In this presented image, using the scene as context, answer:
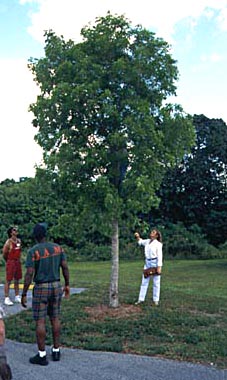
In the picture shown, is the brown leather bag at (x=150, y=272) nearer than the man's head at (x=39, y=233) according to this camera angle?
No

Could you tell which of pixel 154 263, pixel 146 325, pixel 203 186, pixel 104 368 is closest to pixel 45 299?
pixel 104 368

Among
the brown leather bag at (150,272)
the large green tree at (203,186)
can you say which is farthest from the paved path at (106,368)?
the large green tree at (203,186)

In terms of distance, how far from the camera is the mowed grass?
794 cm

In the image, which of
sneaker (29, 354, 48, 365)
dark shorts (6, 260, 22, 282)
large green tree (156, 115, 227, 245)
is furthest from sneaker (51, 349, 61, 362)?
large green tree (156, 115, 227, 245)

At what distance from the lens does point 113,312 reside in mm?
10391

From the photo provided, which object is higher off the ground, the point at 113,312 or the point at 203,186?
the point at 203,186

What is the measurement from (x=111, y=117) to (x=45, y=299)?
4.16 m

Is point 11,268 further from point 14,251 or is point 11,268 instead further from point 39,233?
point 39,233

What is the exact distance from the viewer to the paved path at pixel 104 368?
21.7 feet

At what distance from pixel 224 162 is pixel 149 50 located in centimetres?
2306

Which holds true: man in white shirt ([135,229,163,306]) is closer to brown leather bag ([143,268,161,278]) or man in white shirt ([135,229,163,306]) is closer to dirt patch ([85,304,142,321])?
brown leather bag ([143,268,161,278])

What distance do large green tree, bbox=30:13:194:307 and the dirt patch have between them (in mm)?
221

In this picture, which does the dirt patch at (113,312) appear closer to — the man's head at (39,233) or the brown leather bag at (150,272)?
the brown leather bag at (150,272)

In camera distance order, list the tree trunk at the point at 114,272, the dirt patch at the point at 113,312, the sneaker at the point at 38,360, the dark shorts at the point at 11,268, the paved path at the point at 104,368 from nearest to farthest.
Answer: the paved path at the point at 104,368, the sneaker at the point at 38,360, the dirt patch at the point at 113,312, the tree trunk at the point at 114,272, the dark shorts at the point at 11,268
